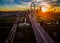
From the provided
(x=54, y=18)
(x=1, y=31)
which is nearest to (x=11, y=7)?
(x=1, y=31)

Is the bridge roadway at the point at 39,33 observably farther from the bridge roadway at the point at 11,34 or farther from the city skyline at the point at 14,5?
the bridge roadway at the point at 11,34

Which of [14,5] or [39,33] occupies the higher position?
[14,5]

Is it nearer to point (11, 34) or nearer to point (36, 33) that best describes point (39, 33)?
point (36, 33)

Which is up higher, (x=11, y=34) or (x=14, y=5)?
(x=14, y=5)

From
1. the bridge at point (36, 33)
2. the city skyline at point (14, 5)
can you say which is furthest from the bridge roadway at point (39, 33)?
the city skyline at point (14, 5)

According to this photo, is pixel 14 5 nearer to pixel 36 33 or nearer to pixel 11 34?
pixel 11 34

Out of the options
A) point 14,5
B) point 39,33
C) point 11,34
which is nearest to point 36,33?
point 39,33

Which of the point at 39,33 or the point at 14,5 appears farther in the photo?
the point at 39,33

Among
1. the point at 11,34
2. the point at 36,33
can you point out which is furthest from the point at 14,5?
the point at 36,33

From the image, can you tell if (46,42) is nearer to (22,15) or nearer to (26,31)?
(26,31)
